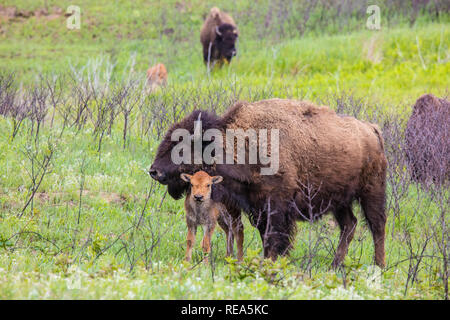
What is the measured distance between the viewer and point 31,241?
779 cm

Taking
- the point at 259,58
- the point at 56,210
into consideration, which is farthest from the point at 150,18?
the point at 56,210

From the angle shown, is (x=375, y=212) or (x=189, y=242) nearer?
(x=189, y=242)

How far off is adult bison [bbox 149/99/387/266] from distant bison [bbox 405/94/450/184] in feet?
6.81

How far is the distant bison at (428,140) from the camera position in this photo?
33.8 ft

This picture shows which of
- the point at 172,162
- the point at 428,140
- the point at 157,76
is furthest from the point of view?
the point at 157,76

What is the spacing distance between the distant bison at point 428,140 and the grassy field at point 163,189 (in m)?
0.31

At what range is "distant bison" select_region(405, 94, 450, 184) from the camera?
405 inches

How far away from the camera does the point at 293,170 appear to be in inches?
288

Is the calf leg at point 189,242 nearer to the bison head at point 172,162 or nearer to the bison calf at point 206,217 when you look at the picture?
A: the bison calf at point 206,217

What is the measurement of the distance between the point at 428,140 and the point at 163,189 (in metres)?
4.88

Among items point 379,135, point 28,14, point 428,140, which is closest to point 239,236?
point 379,135

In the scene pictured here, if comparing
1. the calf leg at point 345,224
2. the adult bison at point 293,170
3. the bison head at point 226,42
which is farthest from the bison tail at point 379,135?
the bison head at point 226,42

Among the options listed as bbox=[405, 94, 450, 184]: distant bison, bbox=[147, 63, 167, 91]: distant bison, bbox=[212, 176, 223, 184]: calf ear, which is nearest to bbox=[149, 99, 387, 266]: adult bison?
bbox=[212, 176, 223, 184]: calf ear

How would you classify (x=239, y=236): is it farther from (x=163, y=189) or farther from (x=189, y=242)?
(x=163, y=189)
